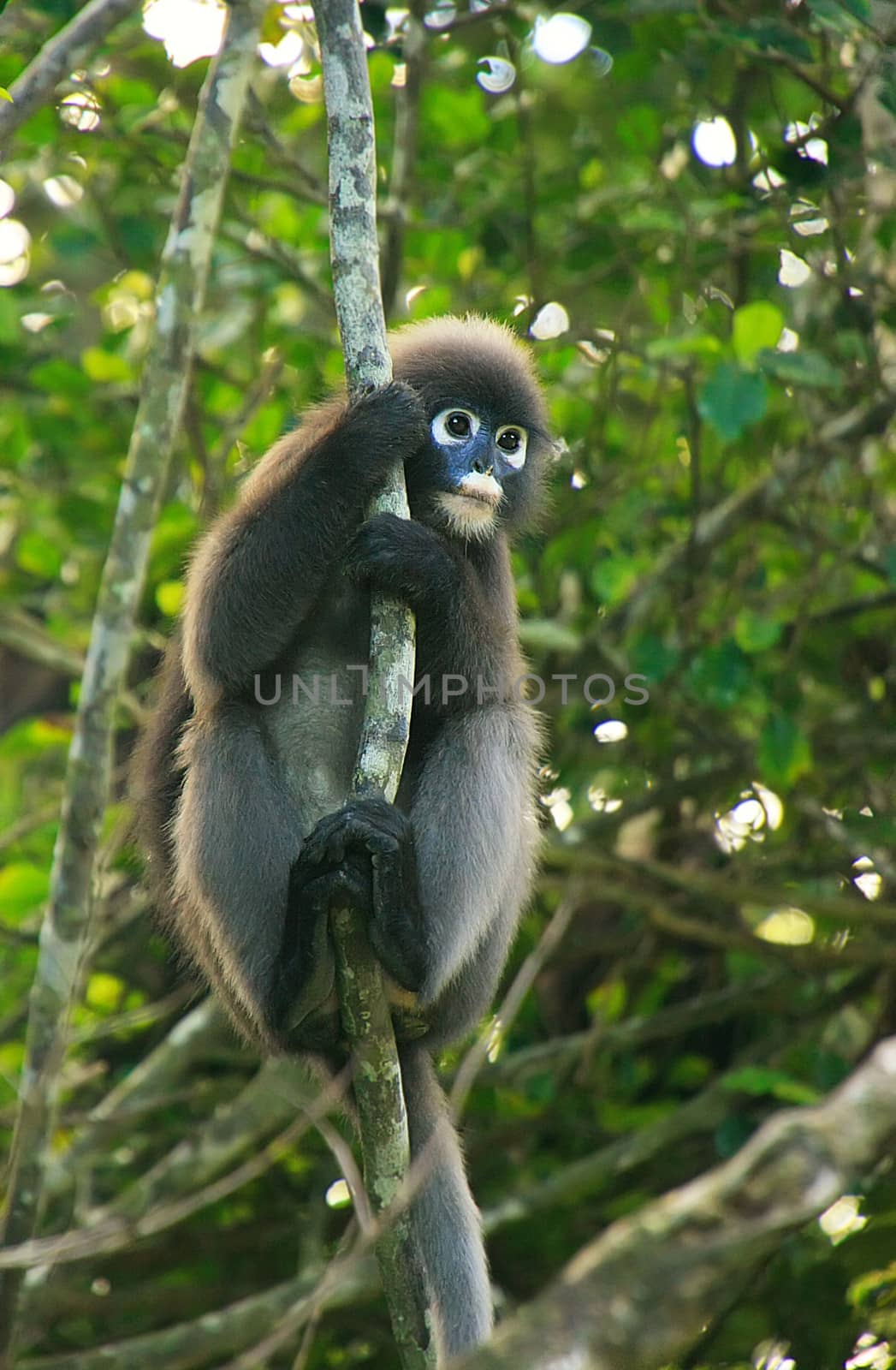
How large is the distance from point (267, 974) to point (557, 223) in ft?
13.6

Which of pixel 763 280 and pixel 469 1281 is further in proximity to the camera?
pixel 763 280

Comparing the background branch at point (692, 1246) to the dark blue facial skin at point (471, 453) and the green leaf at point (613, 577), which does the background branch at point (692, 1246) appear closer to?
the dark blue facial skin at point (471, 453)

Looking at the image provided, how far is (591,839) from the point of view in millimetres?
5875

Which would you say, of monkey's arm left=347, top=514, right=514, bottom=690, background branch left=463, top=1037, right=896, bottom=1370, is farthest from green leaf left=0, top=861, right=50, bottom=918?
background branch left=463, top=1037, right=896, bottom=1370

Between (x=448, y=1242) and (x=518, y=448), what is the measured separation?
223 cm

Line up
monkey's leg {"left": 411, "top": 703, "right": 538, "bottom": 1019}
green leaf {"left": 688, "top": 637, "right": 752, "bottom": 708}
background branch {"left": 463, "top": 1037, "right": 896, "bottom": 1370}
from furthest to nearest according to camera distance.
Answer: green leaf {"left": 688, "top": 637, "right": 752, "bottom": 708}, monkey's leg {"left": 411, "top": 703, "right": 538, "bottom": 1019}, background branch {"left": 463, "top": 1037, "right": 896, "bottom": 1370}

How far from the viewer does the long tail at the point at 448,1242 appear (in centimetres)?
365

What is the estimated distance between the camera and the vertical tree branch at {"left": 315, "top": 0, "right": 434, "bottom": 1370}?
10.8 ft

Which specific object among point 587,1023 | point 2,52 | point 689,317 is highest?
point 2,52

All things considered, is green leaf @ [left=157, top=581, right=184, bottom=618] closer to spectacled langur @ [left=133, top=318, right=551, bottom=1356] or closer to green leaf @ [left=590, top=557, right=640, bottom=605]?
spectacled langur @ [left=133, top=318, right=551, bottom=1356]

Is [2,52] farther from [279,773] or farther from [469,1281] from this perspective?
[469,1281]

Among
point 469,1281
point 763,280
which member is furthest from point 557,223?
point 469,1281

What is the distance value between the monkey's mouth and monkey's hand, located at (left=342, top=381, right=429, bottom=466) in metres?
0.40

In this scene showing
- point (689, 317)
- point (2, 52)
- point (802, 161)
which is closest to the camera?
point (802, 161)
